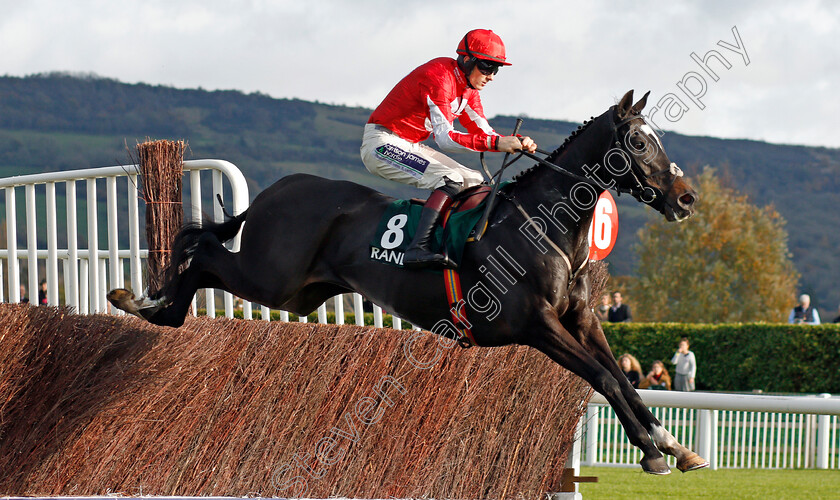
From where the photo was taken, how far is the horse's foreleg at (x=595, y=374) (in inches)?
180

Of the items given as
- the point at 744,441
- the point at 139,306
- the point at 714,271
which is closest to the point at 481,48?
the point at 139,306

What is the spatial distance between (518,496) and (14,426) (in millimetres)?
3564

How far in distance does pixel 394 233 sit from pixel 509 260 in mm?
662

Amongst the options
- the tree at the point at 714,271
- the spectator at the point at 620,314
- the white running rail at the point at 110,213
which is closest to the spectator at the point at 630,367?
the spectator at the point at 620,314

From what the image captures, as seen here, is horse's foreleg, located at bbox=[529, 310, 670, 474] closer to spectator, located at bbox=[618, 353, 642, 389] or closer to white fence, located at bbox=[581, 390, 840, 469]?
white fence, located at bbox=[581, 390, 840, 469]

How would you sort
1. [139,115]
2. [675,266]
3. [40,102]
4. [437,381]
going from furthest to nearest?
[139,115]
[40,102]
[675,266]
[437,381]

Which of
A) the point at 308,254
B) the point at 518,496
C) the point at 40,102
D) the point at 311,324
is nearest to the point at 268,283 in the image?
the point at 308,254

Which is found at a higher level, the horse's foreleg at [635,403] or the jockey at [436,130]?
the jockey at [436,130]

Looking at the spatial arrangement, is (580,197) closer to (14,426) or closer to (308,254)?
(308,254)

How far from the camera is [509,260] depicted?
4.94 meters

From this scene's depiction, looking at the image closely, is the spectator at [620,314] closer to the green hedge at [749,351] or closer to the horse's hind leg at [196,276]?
the green hedge at [749,351]

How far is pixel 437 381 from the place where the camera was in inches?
279

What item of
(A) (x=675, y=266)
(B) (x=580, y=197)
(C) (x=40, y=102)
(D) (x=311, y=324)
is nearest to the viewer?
(B) (x=580, y=197)

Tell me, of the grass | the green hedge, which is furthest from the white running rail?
the green hedge
